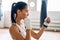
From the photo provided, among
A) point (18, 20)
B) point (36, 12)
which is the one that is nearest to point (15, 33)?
point (18, 20)

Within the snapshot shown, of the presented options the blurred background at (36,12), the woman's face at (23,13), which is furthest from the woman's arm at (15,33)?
the blurred background at (36,12)

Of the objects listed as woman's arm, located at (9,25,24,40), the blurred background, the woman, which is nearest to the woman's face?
the woman

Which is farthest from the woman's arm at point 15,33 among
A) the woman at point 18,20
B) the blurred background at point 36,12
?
the blurred background at point 36,12

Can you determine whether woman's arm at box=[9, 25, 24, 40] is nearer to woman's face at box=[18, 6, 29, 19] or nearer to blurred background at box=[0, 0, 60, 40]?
woman's face at box=[18, 6, 29, 19]

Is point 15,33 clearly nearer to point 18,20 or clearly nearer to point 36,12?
point 18,20

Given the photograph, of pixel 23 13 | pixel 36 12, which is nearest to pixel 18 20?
pixel 23 13

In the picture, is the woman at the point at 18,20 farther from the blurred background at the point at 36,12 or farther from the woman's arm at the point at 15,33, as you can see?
the blurred background at the point at 36,12

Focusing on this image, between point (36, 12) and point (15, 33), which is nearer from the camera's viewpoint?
point (15, 33)

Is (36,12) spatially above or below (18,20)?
below

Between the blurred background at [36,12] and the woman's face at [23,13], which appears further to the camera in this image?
the blurred background at [36,12]


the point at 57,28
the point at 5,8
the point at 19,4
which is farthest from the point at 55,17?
the point at 19,4

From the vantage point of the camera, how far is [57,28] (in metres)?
4.92

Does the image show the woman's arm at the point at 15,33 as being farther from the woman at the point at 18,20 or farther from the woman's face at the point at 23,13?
the woman's face at the point at 23,13

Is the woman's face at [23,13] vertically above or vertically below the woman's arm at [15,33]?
above
